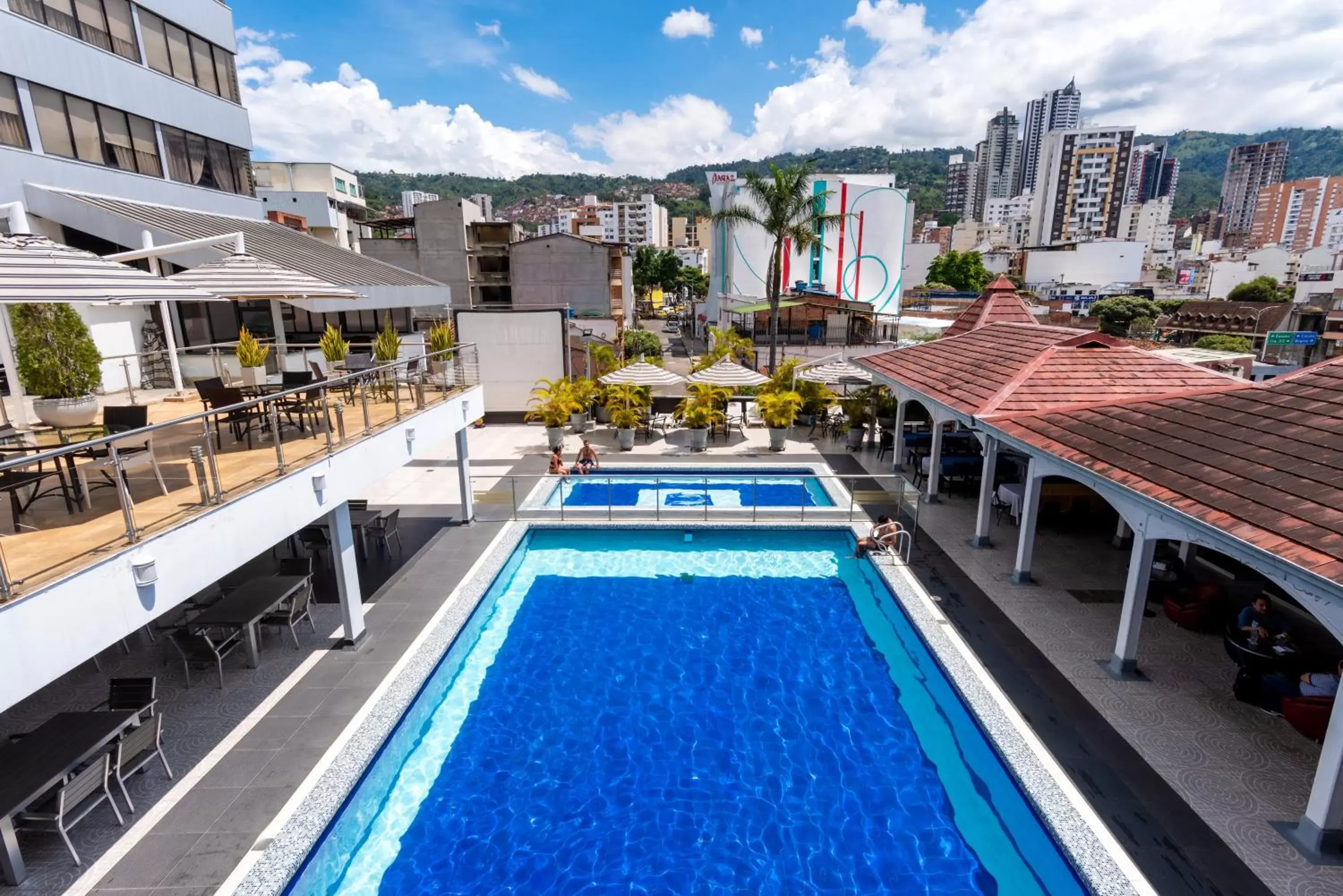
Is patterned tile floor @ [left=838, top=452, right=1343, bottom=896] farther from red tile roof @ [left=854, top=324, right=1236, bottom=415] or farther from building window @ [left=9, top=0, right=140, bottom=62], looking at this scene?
building window @ [left=9, top=0, right=140, bottom=62]

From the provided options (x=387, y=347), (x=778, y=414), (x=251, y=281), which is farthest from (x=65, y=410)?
(x=778, y=414)

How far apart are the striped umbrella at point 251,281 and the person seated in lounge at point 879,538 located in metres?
10.8

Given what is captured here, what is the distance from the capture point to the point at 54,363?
330 inches

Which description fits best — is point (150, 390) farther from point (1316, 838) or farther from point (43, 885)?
point (1316, 838)

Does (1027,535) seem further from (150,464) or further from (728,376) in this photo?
(150,464)

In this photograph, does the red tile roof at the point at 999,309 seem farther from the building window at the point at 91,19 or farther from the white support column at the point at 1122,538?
the building window at the point at 91,19

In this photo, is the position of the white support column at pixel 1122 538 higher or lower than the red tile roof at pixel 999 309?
lower

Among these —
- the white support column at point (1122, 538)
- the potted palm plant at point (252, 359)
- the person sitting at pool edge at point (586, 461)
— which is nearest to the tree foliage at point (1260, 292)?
the white support column at point (1122, 538)

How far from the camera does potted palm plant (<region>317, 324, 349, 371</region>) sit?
12945 mm

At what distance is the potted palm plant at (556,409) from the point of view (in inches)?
795

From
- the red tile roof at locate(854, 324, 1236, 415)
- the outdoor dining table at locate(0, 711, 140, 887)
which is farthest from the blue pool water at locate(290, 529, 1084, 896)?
the red tile roof at locate(854, 324, 1236, 415)

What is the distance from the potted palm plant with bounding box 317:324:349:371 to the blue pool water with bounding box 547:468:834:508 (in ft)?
→ 17.4

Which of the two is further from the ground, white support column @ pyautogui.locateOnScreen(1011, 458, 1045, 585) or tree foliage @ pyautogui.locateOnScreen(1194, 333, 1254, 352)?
tree foliage @ pyautogui.locateOnScreen(1194, 333, 1254, 352)

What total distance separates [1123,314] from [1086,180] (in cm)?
10677
